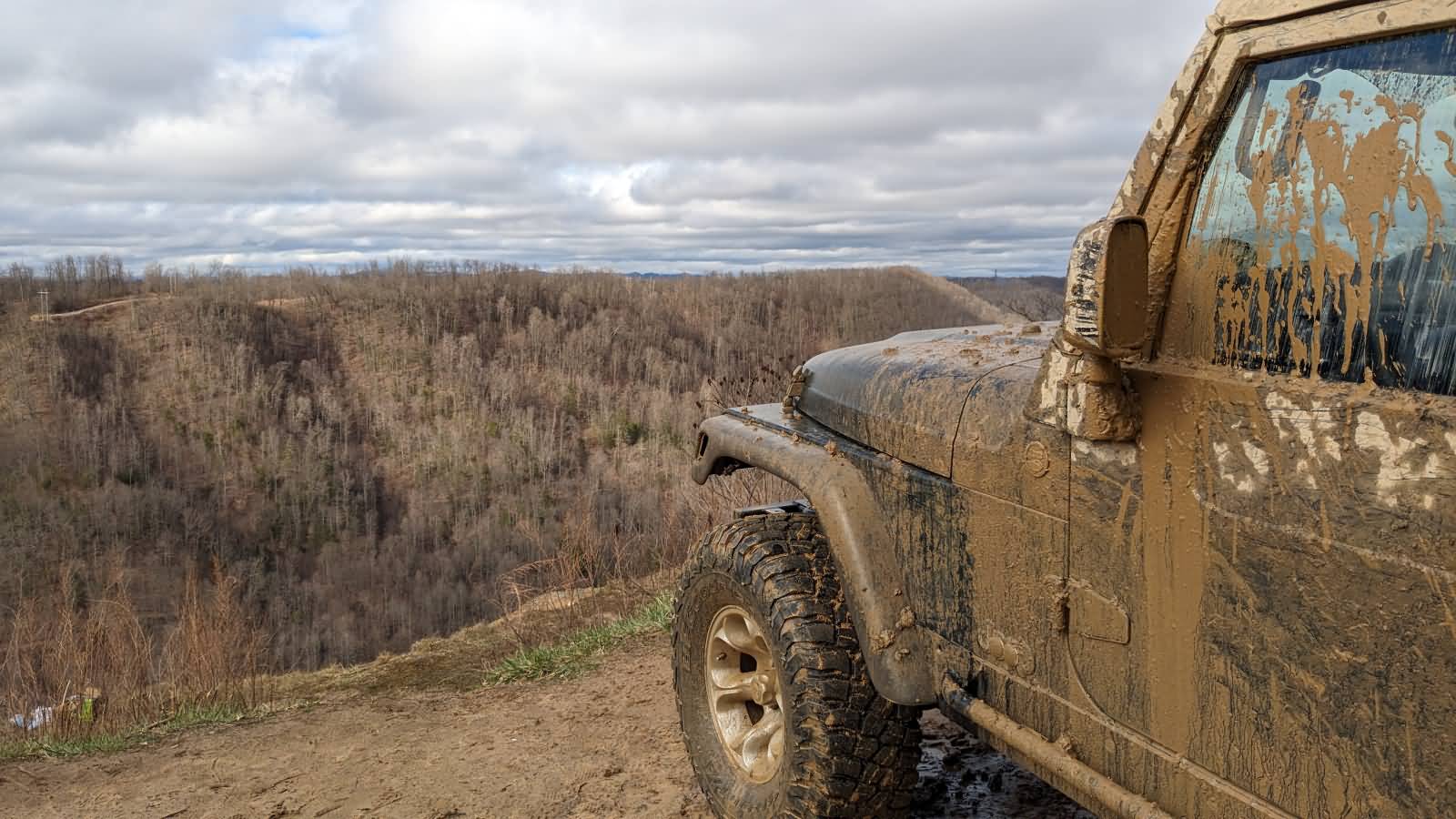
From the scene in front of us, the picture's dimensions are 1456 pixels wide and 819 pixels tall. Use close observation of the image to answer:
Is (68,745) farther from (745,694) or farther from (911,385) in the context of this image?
(911,385)

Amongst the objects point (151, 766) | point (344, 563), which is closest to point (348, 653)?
point (344, 563)

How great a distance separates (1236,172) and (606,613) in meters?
6.55

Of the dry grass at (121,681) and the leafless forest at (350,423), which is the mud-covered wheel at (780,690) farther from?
the leafless forest at (350,423)

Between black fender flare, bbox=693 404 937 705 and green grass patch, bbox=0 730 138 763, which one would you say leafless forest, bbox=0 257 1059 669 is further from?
black fender flare, bbox=693 404 937 705

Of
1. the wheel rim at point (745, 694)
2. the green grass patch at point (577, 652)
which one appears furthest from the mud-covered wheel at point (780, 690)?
the green grass patch at point (577, 652)

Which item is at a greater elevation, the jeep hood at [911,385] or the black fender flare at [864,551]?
the jeep hood at [911,385]

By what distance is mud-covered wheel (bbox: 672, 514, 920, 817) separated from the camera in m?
2.66

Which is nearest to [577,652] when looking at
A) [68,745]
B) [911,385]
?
[68,745]

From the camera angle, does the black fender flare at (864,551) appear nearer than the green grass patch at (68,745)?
Yes

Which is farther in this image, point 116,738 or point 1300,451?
point 116,738

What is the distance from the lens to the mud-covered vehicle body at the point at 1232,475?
1.45 metres

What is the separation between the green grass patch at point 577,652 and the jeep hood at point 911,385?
2.94 metres

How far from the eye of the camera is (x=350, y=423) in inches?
2056

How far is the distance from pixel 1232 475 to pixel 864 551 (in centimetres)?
108
